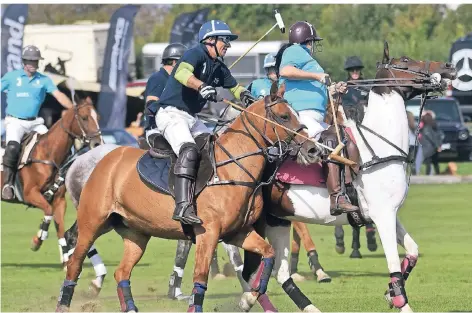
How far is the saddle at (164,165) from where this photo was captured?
1167cm

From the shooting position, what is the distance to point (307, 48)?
41.2 ft

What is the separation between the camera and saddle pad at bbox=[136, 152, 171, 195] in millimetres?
11929

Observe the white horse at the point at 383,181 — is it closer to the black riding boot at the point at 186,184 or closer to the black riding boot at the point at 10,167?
the black riding boot at the point at 186,184

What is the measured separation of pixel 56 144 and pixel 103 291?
3.59 metres

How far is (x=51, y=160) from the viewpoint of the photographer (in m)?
18.9

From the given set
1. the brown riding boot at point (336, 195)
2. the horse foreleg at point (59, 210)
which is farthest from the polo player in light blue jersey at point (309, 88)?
the horse foreleg at point (59, 210)

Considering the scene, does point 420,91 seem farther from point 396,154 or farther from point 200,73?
point 200,73

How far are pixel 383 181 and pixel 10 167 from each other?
28.6 ft

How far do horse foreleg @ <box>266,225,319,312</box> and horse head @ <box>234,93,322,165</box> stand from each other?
141 centimetres

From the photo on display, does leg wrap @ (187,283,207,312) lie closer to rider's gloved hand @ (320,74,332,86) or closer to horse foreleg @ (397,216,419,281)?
horse foreleg @ (397,216,419,281)

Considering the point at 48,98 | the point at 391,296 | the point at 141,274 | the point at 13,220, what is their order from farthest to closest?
the point at 48,98 < the point at 13,220 < the point at 141,274 < the point at 391,296

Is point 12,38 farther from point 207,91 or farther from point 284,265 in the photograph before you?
point 207,91

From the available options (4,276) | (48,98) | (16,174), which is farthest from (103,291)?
(48,98)

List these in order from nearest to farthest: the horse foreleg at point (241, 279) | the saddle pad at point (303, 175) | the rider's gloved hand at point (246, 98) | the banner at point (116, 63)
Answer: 1. the horse foreleg at point (241, 279)
2. the saddle pad at point (303, 175)
3. the rider's gloved hand at point (246, 98)
4. the banner at point (116, 63)
